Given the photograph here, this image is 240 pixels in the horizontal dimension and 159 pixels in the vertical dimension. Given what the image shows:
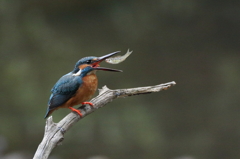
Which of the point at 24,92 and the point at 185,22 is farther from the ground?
the point at 185,22

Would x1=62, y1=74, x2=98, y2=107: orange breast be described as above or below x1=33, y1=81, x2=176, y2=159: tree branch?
above

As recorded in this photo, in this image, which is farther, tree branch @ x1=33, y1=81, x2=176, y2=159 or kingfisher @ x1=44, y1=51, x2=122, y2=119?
kingfisher @ x1=44, y1=51, x2=122, y2=119

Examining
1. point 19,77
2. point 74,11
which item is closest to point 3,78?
point 19,77

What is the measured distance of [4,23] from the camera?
154 inches

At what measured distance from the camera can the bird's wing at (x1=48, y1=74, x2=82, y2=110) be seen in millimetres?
1455

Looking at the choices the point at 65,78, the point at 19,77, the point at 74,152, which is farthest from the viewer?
the point at 74,152

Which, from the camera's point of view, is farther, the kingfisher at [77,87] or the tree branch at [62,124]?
the kingfisher at [77,87]

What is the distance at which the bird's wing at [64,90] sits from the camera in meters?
1.46

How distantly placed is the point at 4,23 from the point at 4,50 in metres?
0.31

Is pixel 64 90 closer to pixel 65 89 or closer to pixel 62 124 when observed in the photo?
pixel 65 89

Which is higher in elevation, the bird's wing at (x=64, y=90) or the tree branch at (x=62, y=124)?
the bird's wing at (x=64, y=90)

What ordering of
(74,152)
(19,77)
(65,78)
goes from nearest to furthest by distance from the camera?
(65,78)
(19,77)
(74,152)

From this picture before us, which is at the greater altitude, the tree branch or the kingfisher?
the kingfisher

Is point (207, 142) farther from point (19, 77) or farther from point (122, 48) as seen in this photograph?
point (19, 77)
